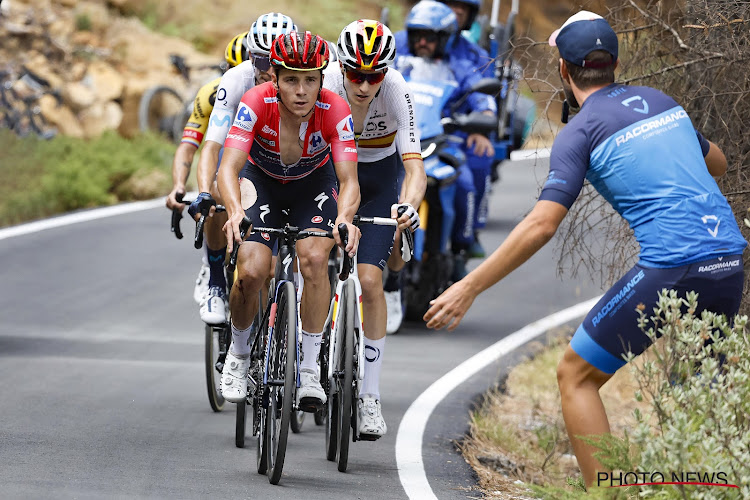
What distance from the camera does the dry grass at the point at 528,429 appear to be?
7957 millimetres

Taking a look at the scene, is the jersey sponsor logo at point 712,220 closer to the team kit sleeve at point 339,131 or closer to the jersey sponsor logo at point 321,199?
the team kit sleeve at point 339,131

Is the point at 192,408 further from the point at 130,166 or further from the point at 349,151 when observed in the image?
the point at 130,166

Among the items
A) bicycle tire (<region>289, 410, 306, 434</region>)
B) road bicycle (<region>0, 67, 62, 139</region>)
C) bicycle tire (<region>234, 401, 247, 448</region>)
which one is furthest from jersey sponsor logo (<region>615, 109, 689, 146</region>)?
road bicycle (<region>0, 67, 62, 139</region>)

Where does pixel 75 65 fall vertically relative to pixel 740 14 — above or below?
below

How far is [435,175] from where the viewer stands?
12.2 metres

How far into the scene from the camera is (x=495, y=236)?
733 inches

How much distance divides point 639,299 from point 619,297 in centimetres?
9

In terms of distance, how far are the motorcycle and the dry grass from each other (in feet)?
4.09

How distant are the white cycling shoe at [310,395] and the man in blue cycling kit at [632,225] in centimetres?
163

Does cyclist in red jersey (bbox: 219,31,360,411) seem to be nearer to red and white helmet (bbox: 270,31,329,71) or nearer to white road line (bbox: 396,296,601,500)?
red and white helmet (bbox: 270,31,329,71)

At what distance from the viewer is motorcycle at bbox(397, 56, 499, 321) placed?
1223 cm

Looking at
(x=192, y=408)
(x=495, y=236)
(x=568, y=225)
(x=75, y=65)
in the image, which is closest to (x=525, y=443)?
(x=568, y=225)

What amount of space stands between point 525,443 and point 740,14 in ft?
11.2

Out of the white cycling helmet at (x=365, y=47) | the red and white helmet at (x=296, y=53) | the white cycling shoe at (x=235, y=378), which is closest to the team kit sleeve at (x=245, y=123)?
the red and white helmet at (x=296, y=53)
